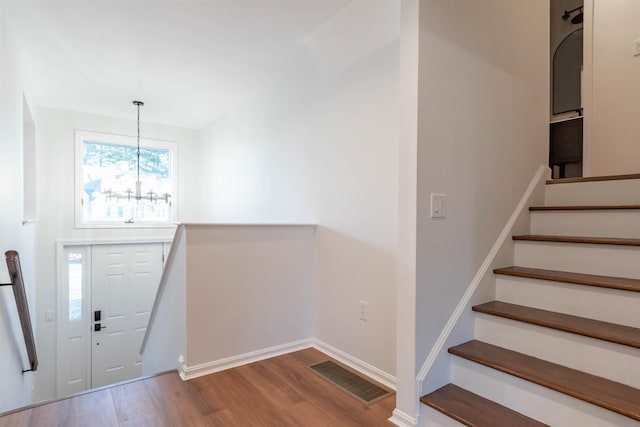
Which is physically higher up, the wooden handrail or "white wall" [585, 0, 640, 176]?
"white wall" [585, 0, 640, 176]

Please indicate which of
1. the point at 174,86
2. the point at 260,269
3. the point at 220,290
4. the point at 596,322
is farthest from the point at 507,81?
the point at 174,86

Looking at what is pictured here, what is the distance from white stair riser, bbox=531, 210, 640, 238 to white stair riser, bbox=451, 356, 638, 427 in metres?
1.11

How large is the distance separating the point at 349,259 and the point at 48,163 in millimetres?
4376

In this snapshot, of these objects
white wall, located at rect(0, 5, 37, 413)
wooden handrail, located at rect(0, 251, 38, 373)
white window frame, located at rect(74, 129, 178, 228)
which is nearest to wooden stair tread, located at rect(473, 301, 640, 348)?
wooden handrail, located at rect(0, 251, 38, 373)

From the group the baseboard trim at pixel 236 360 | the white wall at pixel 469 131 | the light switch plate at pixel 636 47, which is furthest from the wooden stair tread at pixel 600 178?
the baseboard trim at pixel 236 360

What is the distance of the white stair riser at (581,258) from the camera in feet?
5.72

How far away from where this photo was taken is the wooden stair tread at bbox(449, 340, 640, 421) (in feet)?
4.24

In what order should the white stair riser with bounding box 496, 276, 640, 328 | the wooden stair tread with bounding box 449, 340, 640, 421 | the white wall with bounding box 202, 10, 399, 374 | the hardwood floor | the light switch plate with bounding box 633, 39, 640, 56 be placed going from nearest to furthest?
the wooden stair tread with bounding box 449, 340, 640, 421, the white stair riser with bounding box 496, 276, 640, 328, the hardwood floor, the white wall with bounding box 202, 10, 399, 374, the light switch plate with bounding box 633, 39, 640, 56

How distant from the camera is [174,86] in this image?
3783mm

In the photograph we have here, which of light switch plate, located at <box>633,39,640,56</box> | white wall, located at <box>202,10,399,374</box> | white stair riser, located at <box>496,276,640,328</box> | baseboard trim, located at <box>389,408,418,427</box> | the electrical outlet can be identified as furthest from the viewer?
light switch plate, located at <box>633,39,640,56</box>

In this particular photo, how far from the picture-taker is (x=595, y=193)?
7.34 feet

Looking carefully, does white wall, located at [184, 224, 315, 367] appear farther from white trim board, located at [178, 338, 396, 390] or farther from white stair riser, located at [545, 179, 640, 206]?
white stair riser, located at [545, 179, 640, 206]

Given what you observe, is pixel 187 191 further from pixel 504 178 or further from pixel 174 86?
pixel 504 178

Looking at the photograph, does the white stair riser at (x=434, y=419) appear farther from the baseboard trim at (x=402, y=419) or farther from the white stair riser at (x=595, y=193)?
the white stair riser at (x=595, y=193)
